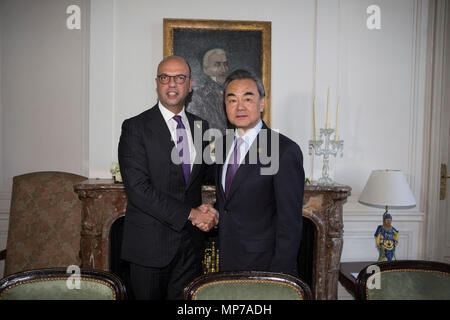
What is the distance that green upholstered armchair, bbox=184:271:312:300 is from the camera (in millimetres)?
1280

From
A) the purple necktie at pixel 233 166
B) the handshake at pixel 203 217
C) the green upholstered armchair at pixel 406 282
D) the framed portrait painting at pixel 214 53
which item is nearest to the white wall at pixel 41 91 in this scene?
the framed portrait painting at pixel 214 53

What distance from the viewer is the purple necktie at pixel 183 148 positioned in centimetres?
206

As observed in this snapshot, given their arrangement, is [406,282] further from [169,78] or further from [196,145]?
[169,78]

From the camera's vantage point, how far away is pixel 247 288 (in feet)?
4.23

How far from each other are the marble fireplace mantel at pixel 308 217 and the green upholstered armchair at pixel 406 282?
1.41 m

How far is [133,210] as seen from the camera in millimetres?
2055

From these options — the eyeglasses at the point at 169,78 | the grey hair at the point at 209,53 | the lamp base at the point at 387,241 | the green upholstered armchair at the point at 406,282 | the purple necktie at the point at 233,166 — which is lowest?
the lamp base at the point at 387,241

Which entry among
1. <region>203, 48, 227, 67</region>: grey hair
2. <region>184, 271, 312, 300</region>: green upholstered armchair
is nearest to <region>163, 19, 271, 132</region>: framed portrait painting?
<region>203, 48, 227, 67</region>: grey hair

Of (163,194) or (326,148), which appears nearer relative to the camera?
(163,194)

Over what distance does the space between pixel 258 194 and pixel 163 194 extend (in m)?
0.59

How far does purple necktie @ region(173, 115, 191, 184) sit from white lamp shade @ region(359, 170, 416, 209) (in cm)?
165

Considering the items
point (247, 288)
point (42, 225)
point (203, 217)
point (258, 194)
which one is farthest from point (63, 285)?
point (42, 225)

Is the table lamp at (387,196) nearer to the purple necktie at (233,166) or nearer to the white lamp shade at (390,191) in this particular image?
the white lamp shade at (390,191)
